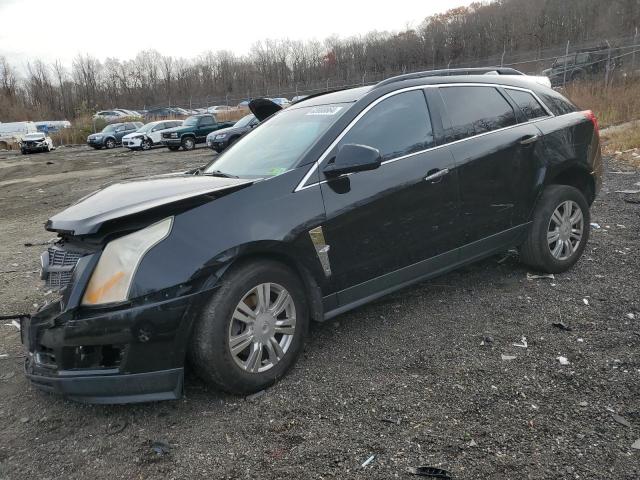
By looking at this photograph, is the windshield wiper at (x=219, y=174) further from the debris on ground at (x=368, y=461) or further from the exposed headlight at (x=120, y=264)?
the debris on ground at (x=368, y=461)

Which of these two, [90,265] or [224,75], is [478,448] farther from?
[224,75]

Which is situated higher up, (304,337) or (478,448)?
(304,337)

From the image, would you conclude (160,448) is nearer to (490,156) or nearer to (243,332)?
(243,332)

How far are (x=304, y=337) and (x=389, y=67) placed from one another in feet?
205

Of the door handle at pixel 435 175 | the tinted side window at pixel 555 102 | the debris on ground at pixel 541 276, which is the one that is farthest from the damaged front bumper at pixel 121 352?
the tinted side window at pixel 555 102

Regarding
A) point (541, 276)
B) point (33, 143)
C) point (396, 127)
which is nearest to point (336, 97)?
point (396, 127)

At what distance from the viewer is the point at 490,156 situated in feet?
13.0

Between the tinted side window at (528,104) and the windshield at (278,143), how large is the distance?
5.88ft

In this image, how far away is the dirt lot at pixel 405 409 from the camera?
237 centimetres

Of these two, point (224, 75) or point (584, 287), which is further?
point (224, 75)

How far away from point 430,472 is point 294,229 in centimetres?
149

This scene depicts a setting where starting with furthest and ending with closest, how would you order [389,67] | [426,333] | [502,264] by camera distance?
1. [389,67]
2. [502,264]
3. [426,333]

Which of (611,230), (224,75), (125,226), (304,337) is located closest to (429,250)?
(304,337)

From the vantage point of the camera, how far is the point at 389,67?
200 feet
